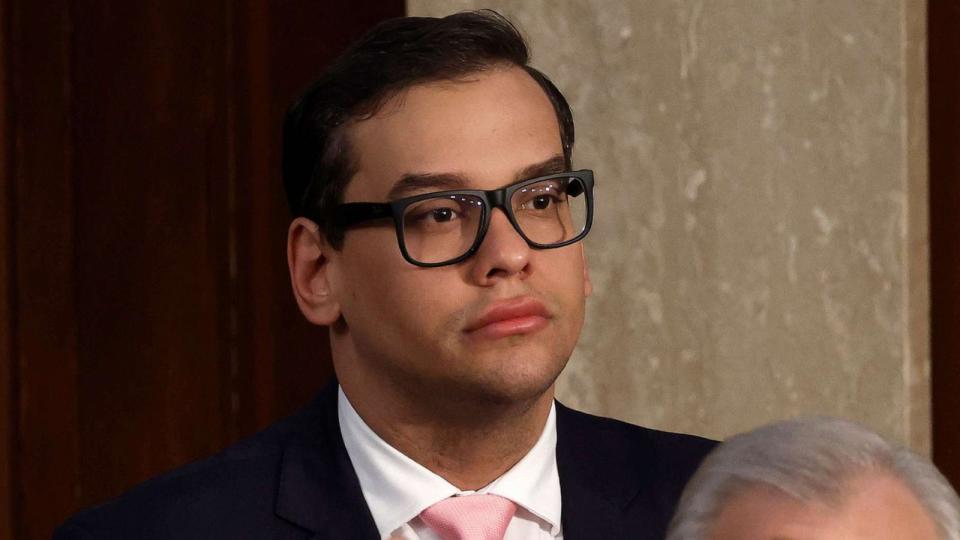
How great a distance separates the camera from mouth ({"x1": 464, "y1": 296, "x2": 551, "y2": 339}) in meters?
1.92

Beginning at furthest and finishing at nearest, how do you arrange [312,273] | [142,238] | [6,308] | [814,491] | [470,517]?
1. [142,238]
2. [6,308]
3. [312,273]
4. [470,517]
5. [814,491]

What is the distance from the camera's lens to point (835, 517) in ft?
3.65

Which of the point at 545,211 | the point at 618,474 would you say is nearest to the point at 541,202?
the point at 545,211

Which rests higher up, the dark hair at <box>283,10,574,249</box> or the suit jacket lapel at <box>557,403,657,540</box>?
the dark hair at <box>283,10,574,249</box>

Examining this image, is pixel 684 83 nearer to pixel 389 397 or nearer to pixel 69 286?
pixel 389 397

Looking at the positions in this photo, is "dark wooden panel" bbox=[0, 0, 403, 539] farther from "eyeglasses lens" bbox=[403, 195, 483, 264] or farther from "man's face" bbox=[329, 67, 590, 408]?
"eyeglasses lens" bbox=[403, 195, 483, 264]

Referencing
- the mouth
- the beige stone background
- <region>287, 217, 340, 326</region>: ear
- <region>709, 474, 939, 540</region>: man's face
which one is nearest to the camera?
<region>709, 474, 939, 540</region>: man's face

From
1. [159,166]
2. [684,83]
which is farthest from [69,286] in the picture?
[684,83]

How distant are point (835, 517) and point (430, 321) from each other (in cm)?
90

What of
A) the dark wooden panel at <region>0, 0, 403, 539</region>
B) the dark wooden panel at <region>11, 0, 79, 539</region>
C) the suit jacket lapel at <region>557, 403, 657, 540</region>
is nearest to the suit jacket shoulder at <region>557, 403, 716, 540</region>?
the suit jacket lapel at <region>557, 403, 657, 540</region>

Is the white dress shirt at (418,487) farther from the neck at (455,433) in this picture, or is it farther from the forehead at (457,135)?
the forehead at (457,135)

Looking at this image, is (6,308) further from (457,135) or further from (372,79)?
(457,135)

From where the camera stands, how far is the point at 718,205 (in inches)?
102

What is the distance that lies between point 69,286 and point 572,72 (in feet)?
3.28
